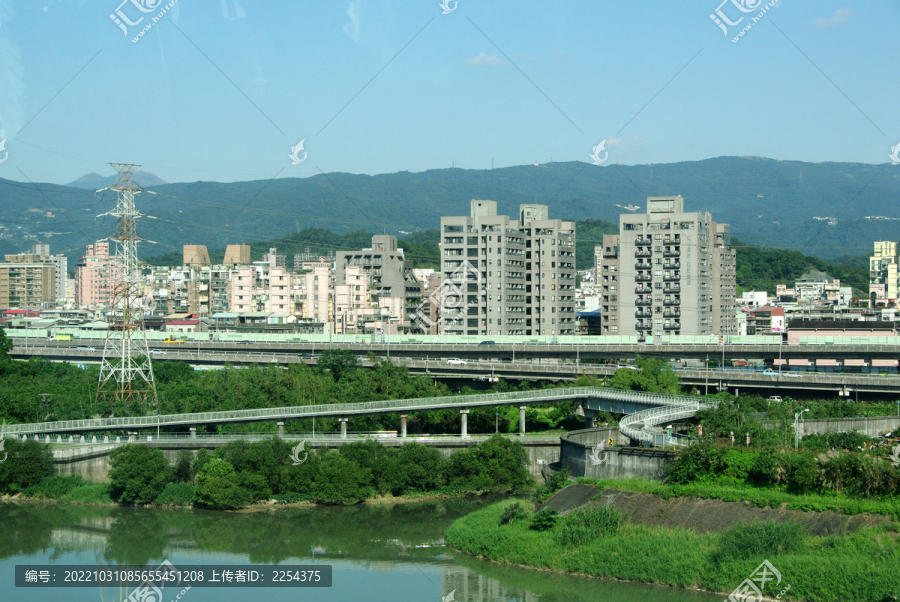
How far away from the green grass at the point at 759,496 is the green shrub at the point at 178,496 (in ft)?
45.1

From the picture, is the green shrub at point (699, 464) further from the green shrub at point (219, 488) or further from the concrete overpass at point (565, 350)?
the concrete overpass at point (565, 350)

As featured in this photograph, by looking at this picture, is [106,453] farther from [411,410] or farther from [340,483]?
[411,410]

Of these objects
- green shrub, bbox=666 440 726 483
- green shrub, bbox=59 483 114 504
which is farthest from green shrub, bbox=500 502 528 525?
Answer: green shrub, bbox=59 483 114 504

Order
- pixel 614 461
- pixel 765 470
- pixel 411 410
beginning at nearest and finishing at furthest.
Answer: pixel 765 470, pixel 614 461, pixel 411 410

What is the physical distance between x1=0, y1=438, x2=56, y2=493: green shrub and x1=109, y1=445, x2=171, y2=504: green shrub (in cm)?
250

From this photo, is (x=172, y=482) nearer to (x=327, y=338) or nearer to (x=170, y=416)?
(x=170, y=416)

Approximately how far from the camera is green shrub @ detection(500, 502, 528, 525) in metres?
26.3

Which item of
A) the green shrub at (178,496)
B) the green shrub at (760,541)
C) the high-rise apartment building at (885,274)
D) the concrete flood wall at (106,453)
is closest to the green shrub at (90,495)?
the concrete flood wall at (106,453)

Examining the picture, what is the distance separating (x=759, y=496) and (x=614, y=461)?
4769 millimetres

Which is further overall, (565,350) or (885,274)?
(885,274)

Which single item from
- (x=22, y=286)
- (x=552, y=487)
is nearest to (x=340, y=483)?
(x=552, y=487)

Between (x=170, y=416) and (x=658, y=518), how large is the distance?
65.6 ft

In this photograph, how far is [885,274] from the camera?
134 meters

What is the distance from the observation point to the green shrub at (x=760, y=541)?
21.0m
